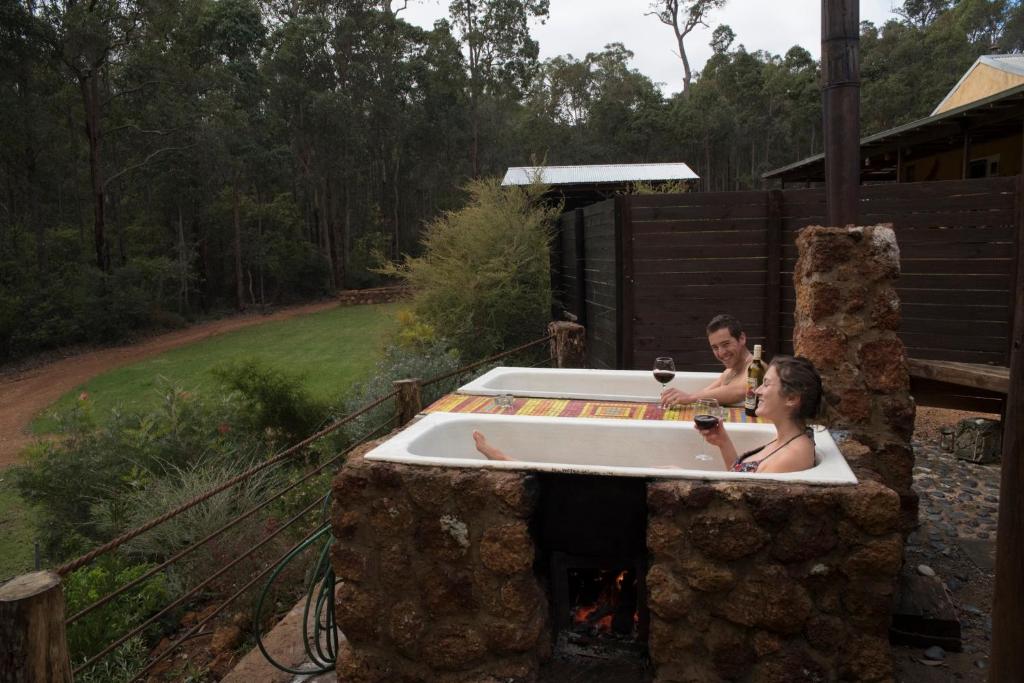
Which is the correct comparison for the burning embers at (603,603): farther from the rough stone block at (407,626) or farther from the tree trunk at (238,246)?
the tree trunk at (238,246)

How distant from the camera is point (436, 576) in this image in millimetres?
2580

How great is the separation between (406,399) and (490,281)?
4.63 meters

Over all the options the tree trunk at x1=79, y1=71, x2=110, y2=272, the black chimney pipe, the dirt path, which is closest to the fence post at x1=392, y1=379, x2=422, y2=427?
the black chimney pipe

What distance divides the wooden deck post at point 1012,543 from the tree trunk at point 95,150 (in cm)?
1814

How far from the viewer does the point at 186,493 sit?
460 centimetres

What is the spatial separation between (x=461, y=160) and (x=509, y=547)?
27.4 meters

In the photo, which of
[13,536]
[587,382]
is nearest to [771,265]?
[587,382]

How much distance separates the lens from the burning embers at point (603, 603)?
2.91m

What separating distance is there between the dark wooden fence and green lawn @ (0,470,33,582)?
16.2 feet

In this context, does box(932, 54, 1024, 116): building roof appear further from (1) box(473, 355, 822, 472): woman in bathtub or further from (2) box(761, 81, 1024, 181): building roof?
(1) box(473, 355, 822, 472): woman in bathtub

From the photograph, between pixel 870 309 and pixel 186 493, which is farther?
pixel 186 493

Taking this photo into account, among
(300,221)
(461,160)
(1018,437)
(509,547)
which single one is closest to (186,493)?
(509,547)

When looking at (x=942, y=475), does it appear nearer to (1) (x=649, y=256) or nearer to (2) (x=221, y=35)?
(1) (x=649, y=256)

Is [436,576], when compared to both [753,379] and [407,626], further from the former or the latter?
[753,379]
